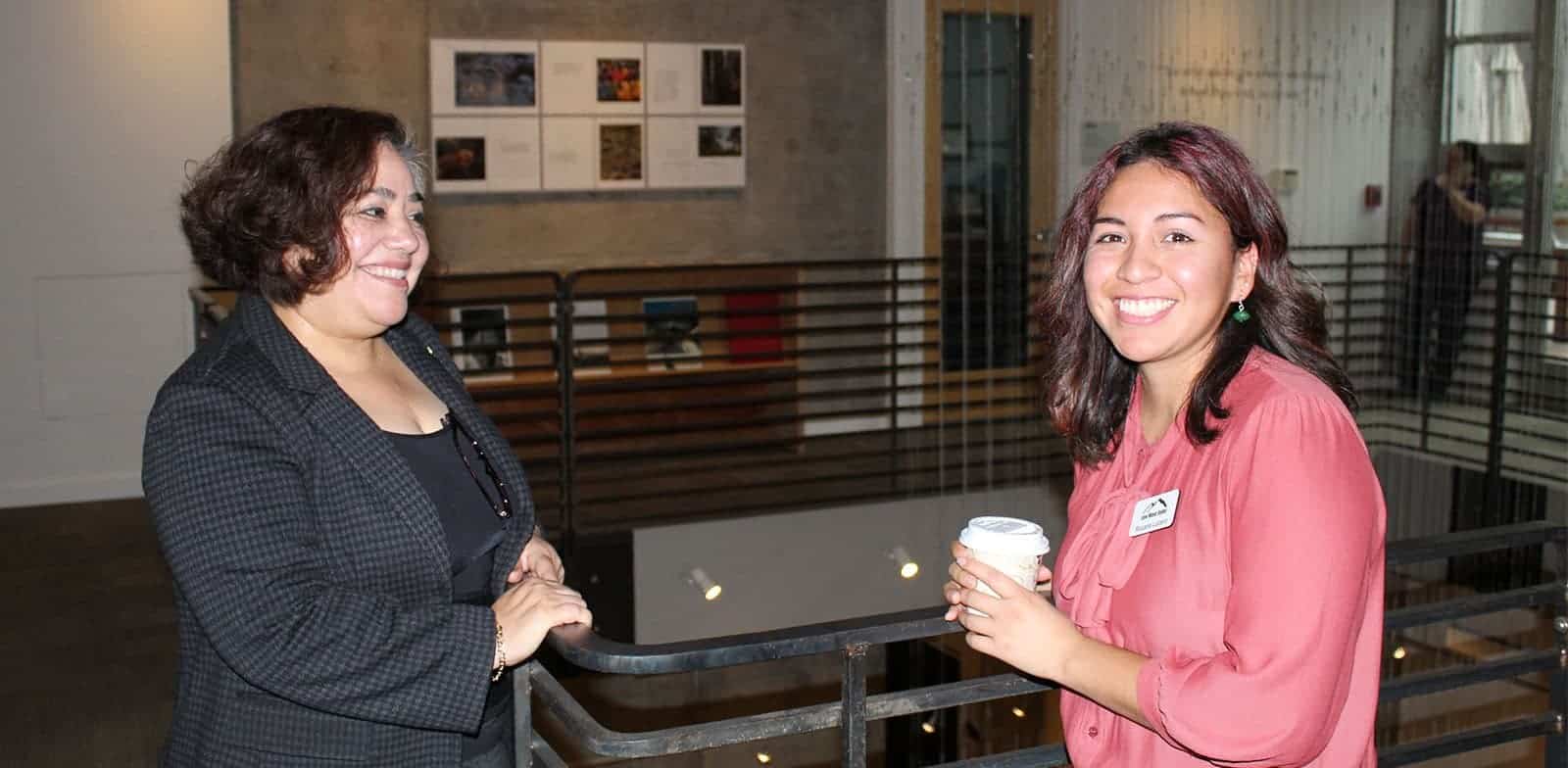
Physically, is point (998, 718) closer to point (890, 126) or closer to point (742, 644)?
point (890, 126)

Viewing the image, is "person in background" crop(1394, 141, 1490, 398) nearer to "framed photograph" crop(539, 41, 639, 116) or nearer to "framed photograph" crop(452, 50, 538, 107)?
"framed photograph" crop(539, 41, 639, 116)

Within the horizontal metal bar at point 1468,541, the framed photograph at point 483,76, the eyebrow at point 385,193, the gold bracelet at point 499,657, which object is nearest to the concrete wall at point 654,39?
the framed photograph at point 483,76

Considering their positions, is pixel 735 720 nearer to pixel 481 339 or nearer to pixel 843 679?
pixel 843 679

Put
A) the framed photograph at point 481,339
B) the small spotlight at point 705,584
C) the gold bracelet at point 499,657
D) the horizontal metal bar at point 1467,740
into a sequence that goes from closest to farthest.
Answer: the gold bracelet at point 499,657, the horizontal metal bar at point 1467,740, the small spotlight at point 705,584, the framed photograph at point 481,339

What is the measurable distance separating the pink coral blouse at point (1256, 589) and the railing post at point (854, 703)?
264mm

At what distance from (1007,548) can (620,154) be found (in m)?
6.79

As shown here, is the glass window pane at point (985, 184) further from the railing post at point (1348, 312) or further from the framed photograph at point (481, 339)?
the framed photograph at point (481, 339)

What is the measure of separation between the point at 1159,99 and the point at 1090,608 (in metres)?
6.79

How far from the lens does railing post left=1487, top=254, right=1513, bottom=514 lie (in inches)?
260

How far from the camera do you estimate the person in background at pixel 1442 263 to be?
7695 mm

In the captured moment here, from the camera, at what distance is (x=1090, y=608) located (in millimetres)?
1665

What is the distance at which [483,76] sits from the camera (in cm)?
779

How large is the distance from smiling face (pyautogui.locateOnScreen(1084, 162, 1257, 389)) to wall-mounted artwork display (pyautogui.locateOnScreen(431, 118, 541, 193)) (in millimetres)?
6446

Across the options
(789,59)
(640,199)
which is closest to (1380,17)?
(789,59)
